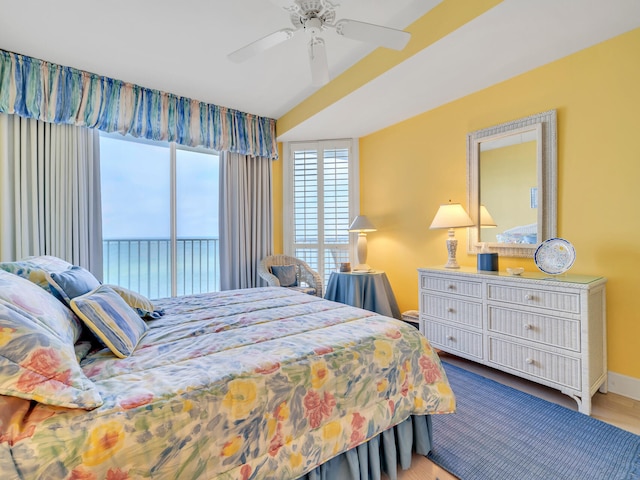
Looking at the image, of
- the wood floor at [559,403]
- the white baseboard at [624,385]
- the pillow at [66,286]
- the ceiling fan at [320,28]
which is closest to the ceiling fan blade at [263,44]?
the ceiling fan at [320,28]

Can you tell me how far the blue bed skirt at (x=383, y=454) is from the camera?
1.26m

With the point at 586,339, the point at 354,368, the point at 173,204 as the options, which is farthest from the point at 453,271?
the point at 173,204

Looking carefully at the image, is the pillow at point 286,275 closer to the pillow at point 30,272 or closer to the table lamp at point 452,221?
the table lamp at point 452,221

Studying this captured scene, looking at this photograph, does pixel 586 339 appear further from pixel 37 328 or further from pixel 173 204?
pixel 173 204

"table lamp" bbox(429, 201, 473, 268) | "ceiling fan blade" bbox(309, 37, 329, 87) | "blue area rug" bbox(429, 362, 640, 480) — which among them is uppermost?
"ceiling fan blade" bbox(309, 37, 329, 87)

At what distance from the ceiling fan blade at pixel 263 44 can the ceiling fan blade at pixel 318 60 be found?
0.15 metres

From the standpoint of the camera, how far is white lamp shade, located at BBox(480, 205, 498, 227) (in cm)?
276

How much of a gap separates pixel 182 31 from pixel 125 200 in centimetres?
199

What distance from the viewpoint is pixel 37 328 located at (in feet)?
3.02

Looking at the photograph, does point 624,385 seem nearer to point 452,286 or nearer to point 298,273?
point 452,286

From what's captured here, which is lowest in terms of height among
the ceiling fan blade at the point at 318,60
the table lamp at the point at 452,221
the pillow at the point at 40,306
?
the pillow at the point at 40,306

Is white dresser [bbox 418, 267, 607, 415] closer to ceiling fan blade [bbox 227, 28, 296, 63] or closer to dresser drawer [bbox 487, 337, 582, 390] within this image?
dresser drawer [bbox 487, 337, 582, 390]

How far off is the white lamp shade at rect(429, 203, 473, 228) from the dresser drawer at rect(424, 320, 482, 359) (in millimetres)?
885

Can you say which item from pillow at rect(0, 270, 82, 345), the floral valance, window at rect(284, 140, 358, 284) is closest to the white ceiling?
the floral valance
